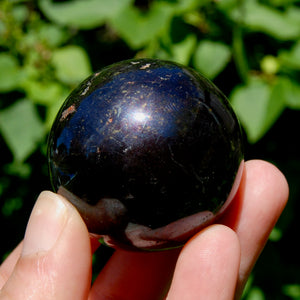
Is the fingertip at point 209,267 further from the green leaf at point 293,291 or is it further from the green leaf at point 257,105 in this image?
the green leaf at point 293,291

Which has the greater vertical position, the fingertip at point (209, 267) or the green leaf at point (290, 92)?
the green leaf at point (290, 92)

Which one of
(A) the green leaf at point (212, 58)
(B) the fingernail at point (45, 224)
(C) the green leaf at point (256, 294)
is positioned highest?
(A) the green leaf at point (212, 58)

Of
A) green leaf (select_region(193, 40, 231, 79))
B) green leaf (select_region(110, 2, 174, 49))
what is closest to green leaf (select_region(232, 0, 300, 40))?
green leaf (select_region(193, 40, 231, 79))

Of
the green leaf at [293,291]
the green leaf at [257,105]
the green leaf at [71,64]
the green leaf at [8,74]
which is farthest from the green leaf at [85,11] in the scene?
the green leaf at [293,291]

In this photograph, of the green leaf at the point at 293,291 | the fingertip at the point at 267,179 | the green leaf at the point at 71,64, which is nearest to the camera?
the fingertip at the point at 267,179

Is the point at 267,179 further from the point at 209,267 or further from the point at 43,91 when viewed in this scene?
the point at 43,91

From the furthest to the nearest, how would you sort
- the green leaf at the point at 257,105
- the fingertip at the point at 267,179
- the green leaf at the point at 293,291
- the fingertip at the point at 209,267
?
the green leaf at the point at 293,291 < the green leaf at the point at 257,105 < the fingertip at the point at 267,179 < the fingertip at the point at 209,267

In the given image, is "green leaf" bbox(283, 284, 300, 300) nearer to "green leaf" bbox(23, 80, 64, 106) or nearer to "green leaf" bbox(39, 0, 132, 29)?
"green leaf" bbox(23, 80, 64, 106)
